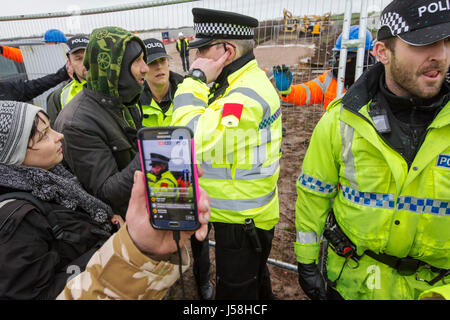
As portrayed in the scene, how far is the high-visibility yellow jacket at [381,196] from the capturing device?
4.19 ft

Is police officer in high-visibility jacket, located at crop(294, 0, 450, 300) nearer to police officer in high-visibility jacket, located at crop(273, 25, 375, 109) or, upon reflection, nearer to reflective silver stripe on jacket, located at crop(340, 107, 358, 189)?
reflective silver stripe on jacket, located at crop(340, 107, 358, 189)

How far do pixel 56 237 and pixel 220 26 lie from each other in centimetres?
161

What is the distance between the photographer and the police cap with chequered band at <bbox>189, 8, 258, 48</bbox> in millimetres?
1811

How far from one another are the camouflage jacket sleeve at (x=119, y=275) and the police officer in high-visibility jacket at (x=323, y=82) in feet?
8.82

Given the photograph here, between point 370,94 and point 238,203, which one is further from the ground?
point 370,94

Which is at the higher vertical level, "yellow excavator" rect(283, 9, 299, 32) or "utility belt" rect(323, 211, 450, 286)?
"yellow excavator" rect(283, 9, 299, 32)

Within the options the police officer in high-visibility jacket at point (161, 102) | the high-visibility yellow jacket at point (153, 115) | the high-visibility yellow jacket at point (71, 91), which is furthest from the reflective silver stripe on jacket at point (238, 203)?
the high-visibility yellow jacket at point (71, 91)

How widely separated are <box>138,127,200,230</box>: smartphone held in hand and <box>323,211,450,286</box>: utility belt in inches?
39.6

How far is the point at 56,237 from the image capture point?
4.09 feet

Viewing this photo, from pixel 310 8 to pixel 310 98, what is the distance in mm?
1129

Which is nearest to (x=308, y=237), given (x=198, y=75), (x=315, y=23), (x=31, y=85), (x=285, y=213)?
(x=198, y=75)

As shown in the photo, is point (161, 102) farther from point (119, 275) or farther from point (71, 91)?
point (119, 275)

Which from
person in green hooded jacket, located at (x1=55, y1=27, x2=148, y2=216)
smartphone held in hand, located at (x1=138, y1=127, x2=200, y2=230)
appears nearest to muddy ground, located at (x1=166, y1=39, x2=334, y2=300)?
person in green hooded jacket, located at (x1=55, y1=27, x2=148, y2=216)
